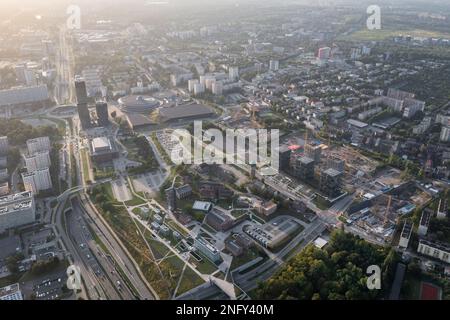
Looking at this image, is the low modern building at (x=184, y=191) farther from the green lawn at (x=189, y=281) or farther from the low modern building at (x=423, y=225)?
the low modern building at (x=423, y=225)

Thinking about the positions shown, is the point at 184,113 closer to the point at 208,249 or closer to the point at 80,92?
the point at 80,92

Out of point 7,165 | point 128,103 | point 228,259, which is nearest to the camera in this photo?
point 228,259

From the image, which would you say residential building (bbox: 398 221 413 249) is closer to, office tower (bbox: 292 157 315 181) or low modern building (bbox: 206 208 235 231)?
office tower (bbox: 292 157 315 181)

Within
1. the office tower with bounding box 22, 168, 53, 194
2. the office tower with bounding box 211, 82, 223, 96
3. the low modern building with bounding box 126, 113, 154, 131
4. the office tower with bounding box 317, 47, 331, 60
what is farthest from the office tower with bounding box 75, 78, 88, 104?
the office tower with bounding box 317, 47, 331, 60

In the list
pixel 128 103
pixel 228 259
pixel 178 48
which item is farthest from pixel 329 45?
pixel 228 259

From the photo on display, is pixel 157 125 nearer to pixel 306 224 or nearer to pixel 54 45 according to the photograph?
pixel 306 224

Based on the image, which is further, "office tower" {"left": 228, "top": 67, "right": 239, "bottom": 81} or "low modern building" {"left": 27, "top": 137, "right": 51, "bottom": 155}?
"office tower" {"left": 228, "top": 67, "right": 239, "bottom": 81}

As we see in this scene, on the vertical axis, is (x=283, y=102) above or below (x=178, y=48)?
below
